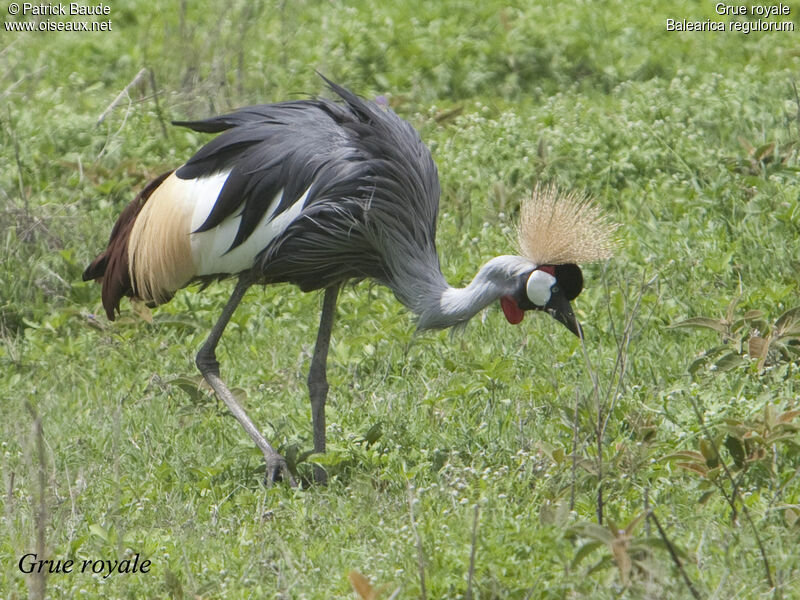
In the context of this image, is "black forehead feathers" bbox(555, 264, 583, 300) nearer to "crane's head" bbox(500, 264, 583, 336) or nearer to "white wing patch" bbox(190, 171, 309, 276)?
"crane's head" bbox(500, 264, 583, 336)

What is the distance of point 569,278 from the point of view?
3830mm

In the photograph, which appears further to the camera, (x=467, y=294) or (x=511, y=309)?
(x=511, y=309)

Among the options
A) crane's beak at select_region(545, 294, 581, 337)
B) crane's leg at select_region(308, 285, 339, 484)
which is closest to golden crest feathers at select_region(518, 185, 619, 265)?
crane's beak at select_region(545, 294, 581, 337)

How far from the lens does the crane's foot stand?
3.69 m

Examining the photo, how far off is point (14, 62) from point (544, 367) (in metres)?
4.24

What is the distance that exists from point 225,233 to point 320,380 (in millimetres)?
588

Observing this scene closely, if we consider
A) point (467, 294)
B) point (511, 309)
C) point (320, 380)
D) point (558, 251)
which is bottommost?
point (320, 380)

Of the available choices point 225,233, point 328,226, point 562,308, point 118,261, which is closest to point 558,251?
point 562,308

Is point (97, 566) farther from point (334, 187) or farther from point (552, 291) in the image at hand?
point (552, 291)

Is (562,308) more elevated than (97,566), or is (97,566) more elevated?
(562,308)

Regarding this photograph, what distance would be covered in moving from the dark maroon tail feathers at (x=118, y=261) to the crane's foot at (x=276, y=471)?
0.96m

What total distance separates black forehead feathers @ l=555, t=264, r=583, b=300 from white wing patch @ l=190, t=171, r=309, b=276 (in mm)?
855

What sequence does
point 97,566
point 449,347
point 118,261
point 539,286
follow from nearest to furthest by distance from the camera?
point 97,566, point 539,286, point 118,261, point 449,347

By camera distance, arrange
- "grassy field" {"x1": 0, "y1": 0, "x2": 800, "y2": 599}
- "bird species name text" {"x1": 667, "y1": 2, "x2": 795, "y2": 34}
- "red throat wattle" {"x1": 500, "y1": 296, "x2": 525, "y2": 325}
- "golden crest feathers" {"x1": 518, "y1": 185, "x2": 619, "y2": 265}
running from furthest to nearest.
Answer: "bird species name text" {"x1": 667, "y1": 2, "x2": 795, "y2": 34} → "red throat wattle" {"x1": 500, "y1": 296, "x2": 525, "y2": 325} → "golden crest feathers" {"x1": 518, "y1": 185, "x2": 619, "y2": 265} → "grassy field" {"x1": 0, "y1": 0, "x2": 800, "y2": 599}
